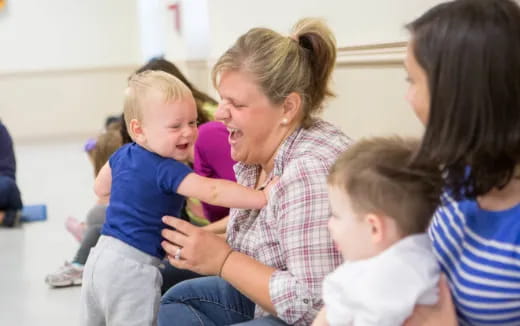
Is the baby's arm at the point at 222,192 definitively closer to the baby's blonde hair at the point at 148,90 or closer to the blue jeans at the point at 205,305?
the baby's blonde hair at the point at 148,90

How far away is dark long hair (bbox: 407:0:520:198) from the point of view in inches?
43.5

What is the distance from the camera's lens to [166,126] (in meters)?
1.98

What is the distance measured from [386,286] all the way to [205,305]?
1096mm

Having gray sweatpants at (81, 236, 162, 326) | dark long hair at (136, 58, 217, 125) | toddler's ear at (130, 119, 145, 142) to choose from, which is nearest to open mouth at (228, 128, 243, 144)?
toddler's ear at (130, 119, 145, 142)

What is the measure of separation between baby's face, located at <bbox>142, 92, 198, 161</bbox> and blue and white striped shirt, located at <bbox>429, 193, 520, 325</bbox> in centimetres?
89

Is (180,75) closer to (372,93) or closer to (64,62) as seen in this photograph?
(372,93)

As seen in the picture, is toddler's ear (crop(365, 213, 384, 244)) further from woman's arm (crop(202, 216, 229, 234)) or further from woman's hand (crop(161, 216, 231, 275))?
woman's arm (crop(202, 216, 229, 234))

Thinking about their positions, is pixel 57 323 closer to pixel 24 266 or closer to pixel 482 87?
pixel 24 266

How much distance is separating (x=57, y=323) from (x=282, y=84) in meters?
1.84

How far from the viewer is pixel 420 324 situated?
1225mm

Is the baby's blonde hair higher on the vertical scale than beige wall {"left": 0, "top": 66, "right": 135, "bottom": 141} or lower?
higher

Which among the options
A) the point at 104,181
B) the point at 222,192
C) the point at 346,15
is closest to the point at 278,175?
the point at 222,192

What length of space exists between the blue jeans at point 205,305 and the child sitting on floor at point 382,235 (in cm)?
85

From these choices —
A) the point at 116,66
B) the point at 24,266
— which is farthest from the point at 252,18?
the point at 116,66
